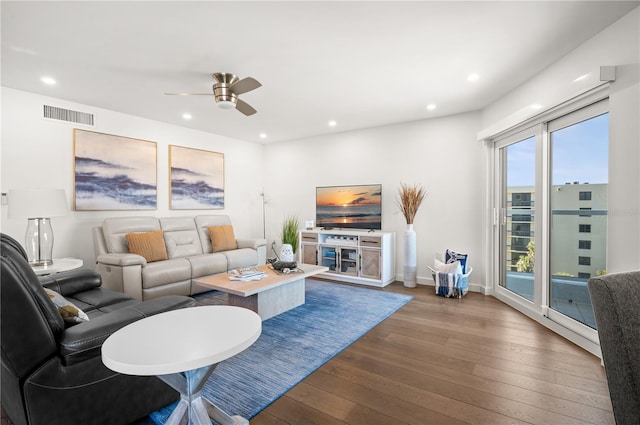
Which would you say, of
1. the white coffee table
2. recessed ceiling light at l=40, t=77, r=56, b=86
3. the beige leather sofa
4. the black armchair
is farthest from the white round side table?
the black armchair

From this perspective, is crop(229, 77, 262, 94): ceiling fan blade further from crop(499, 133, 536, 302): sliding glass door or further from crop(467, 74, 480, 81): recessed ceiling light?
crop(499, 133, 536, 302): sliding glass door

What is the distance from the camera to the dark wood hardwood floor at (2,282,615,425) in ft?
5.66

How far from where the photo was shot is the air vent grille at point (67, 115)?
142 inches

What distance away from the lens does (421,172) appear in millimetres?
4723

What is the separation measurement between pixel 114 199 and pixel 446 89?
179 inches

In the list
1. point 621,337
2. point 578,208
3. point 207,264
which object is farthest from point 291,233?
point 621,337

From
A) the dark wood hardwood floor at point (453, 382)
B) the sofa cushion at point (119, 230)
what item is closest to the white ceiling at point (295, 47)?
the sofa cushion at point (119, 230)

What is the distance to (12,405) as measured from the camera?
4.83 ft

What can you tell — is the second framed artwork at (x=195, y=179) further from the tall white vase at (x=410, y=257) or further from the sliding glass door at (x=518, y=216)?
the sliding glass door at (x=518, y=216)

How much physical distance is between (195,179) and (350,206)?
273 cm

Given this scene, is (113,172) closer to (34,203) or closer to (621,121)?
(34,203)

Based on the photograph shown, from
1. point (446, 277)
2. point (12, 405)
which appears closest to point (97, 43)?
point (12, 405)

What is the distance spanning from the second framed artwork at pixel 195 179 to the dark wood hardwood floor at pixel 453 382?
12.3 ft

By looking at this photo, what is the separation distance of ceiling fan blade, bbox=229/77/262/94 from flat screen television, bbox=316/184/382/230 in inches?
111
